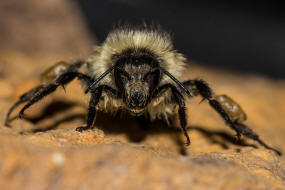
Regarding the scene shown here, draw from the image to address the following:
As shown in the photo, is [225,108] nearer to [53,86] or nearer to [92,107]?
[92,107]

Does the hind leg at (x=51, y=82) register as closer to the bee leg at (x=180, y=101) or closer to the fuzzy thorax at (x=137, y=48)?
the fuzzy thorax at (x=137, y=48)

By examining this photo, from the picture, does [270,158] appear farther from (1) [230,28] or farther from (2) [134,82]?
(1) [230,28]

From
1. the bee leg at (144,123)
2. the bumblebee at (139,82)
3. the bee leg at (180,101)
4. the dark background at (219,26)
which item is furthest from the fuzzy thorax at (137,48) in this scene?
the dark background at (219,26)

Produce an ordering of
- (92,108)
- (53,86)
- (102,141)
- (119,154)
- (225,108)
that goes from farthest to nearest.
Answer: (225,108)
(53,86)
(92,108)
(102,141)
(119,154)

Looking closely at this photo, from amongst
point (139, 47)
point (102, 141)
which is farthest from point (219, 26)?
point (102, 141)

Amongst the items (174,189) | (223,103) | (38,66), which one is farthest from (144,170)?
(38,66)

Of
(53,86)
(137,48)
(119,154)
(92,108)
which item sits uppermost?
(137,48)
